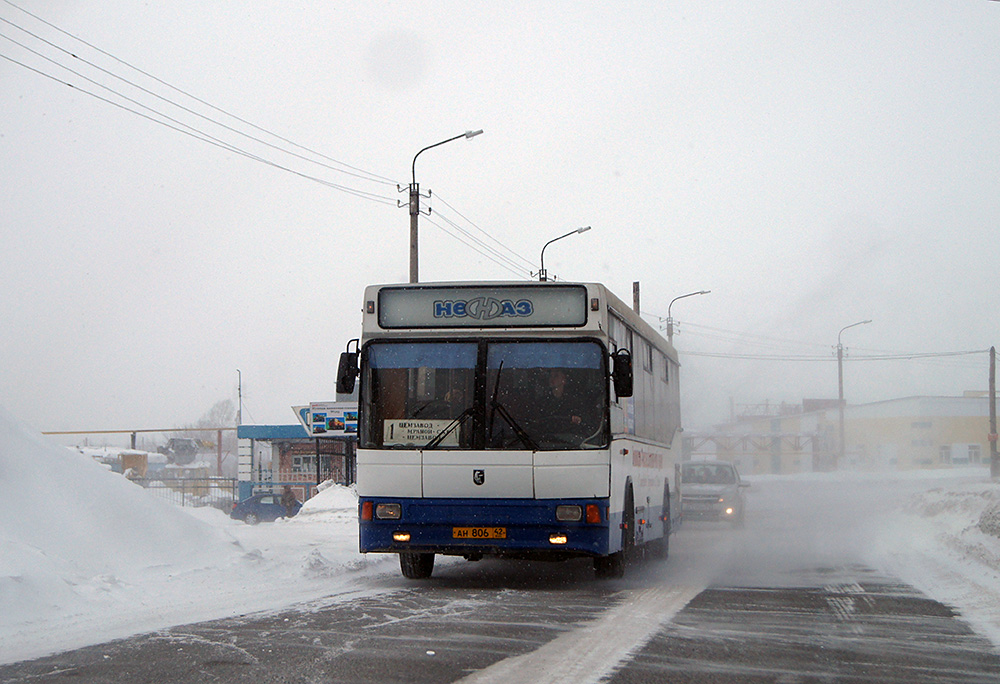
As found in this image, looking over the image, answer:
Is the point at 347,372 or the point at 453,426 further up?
the point at 347,372

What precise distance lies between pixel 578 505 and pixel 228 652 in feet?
16.2

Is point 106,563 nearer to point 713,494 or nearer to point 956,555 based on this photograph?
point 956,555

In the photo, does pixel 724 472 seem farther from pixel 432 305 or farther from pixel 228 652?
pixel 228 652

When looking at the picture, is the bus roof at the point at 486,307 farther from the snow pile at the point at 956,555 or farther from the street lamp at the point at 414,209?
the street lamp at the point at 414,209

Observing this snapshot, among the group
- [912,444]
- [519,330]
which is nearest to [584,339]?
[519,330]

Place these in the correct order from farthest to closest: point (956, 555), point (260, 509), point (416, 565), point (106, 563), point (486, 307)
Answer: point (260, 509)
point (956, 555)
point (416, 565)
point (486, 307)
point (106, 563)

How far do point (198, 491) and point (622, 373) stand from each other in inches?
1696

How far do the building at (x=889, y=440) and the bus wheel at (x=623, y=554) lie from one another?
254 feet

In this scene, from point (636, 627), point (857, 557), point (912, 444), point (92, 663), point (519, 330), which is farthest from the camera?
point (912, 444)

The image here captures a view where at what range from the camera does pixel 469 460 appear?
11547mm

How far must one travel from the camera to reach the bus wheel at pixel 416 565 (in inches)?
504

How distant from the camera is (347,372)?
11.6 m

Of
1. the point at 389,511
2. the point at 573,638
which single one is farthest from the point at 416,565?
the point at 573,638

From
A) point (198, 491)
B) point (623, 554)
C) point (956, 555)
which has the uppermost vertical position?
point (623, 554)
